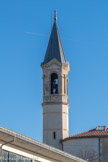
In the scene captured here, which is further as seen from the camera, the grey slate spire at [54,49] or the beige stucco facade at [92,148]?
the grey slate spire at [54,49]

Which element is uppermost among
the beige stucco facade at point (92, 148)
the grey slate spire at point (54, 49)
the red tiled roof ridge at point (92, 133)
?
the grey slate spire at point (54, 49)

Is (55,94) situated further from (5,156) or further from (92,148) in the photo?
(5,156)

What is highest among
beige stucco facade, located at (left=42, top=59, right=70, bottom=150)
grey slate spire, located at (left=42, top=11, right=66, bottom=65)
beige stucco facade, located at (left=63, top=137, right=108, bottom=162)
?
grey slate spire, located at (left=42, top=11, right=66, bottom=65)

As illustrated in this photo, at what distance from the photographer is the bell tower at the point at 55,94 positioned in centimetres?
7469

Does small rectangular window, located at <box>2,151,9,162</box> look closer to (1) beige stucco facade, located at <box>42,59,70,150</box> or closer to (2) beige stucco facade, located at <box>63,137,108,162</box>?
(2) beige stucco facade, located at <box>63,137,108,162</box>

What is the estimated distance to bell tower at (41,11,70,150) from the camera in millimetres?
74688

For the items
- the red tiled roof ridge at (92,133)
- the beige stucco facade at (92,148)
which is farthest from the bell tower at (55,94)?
the beige stucco facade at (92,148)

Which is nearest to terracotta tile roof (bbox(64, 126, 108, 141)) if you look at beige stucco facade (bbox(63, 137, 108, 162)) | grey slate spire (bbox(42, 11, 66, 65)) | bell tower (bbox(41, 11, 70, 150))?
beige stucco facade (bbox(63, 137, 108, 162))

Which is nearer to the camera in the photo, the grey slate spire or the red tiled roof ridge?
the red tiled roof ridge

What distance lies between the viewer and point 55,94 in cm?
7600

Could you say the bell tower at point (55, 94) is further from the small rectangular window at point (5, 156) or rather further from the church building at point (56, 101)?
the small rectangular window at point (5, 156)

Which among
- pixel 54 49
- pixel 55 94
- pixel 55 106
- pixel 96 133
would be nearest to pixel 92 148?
pixel 96 133

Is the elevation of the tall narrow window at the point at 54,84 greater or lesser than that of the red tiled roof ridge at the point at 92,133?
greater

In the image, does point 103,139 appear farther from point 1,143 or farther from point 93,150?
point 1,143
